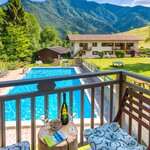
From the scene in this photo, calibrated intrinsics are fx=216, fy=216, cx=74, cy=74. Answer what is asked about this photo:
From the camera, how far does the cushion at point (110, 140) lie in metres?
1.90

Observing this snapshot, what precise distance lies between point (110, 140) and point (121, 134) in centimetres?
18

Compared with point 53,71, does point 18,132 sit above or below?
above

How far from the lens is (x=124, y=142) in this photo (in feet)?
6.54

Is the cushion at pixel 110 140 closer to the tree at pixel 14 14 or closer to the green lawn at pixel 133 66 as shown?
the green lawn at pixel 133 66

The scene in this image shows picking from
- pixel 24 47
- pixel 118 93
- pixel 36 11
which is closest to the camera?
pixel 118 93

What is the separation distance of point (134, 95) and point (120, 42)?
30932 mm

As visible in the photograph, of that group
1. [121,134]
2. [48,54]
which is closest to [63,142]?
[121,134]

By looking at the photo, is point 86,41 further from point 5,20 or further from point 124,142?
point 124,142

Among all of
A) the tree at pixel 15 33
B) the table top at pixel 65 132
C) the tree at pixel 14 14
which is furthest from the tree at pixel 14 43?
the table top at pixel 65 132

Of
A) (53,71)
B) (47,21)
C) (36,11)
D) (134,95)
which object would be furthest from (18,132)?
(36,11)

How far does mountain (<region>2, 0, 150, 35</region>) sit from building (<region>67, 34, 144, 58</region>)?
144ft

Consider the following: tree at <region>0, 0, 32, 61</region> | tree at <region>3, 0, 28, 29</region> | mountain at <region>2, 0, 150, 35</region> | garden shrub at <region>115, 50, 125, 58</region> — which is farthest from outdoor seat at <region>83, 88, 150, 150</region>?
mountain at <region>2, 0, 150, 35</region>

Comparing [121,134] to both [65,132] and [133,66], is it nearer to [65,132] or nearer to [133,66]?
[65,132]

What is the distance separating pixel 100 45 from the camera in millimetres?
31891
